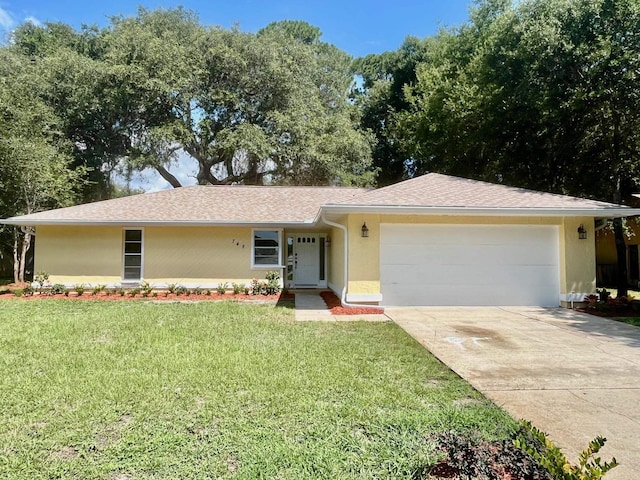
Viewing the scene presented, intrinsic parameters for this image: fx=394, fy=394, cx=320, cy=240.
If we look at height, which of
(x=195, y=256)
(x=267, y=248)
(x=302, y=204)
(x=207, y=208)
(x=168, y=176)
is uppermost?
(x=168, y=176)

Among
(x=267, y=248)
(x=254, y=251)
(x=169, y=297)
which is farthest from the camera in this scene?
(x=267, y=248)

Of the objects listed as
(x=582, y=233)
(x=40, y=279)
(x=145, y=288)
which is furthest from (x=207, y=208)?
(x=582, y=233)

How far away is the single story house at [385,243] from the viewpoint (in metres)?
10.0

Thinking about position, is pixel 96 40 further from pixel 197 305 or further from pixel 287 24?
pixel 197 305

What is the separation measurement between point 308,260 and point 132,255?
20.5ft

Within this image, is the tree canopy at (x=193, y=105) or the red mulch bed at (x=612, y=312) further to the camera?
the tree canopy at (x=193, y=105)

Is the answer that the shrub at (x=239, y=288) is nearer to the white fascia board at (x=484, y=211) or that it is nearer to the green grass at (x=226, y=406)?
the white fascia board at (x=484, y=211)

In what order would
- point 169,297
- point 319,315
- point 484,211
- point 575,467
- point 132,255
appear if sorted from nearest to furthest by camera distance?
point 575,467 < point 319,315 < point 484,211 < point 169,297 < point 132,255

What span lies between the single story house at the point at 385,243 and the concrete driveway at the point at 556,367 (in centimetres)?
131

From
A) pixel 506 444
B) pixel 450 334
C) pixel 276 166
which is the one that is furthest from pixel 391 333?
pixel 276 166

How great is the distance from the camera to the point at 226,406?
3.82 metres

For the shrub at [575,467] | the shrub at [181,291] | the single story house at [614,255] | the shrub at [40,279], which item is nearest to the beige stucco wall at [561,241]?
the shrub at [181,291]

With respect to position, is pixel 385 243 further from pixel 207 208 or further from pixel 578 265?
pixel 207 208

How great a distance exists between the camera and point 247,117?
76.4 feet
